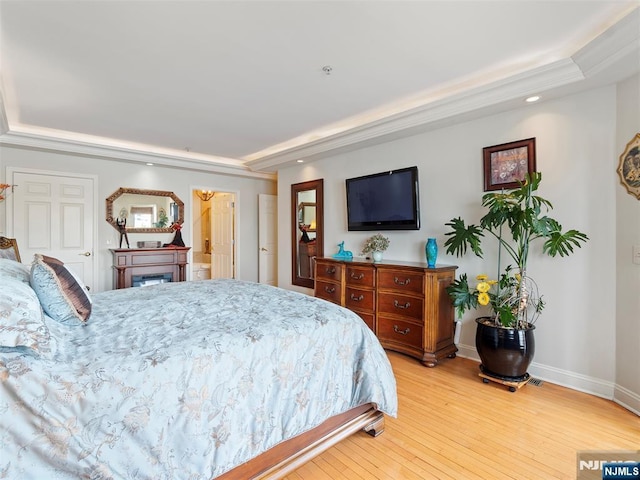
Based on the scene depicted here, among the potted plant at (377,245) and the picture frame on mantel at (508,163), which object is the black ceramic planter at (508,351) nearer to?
the picture frame on mantel at (508,163)

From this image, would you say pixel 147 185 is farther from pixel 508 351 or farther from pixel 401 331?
pixel 508 351

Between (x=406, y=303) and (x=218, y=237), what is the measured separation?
4.53 meters

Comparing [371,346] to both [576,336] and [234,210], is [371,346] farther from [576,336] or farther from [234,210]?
[234,210]

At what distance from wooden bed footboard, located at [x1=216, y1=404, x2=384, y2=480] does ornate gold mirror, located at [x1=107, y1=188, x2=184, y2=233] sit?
15.0 feet

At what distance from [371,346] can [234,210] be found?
484 cm

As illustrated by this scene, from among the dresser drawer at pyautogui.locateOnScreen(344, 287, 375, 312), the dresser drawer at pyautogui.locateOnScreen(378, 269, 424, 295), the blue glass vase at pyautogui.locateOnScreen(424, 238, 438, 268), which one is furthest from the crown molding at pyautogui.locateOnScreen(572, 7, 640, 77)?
the dresser drawer at pyautogui.locateOnScreen(344, 287, 375, 312)

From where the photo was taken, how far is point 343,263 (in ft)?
12.8

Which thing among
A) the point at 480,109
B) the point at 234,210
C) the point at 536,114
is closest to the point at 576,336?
the point at 536,114

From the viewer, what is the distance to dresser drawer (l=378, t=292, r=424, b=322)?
10.5ft

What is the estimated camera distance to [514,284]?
278 cm

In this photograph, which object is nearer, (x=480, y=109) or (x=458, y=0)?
(x=458, y=0)

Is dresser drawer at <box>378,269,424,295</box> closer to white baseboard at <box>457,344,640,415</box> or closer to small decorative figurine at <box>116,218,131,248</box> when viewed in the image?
white baseboard at <box>457,344,640,415</box>

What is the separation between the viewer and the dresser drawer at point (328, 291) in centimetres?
398

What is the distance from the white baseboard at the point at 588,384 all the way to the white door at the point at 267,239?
4565mm
